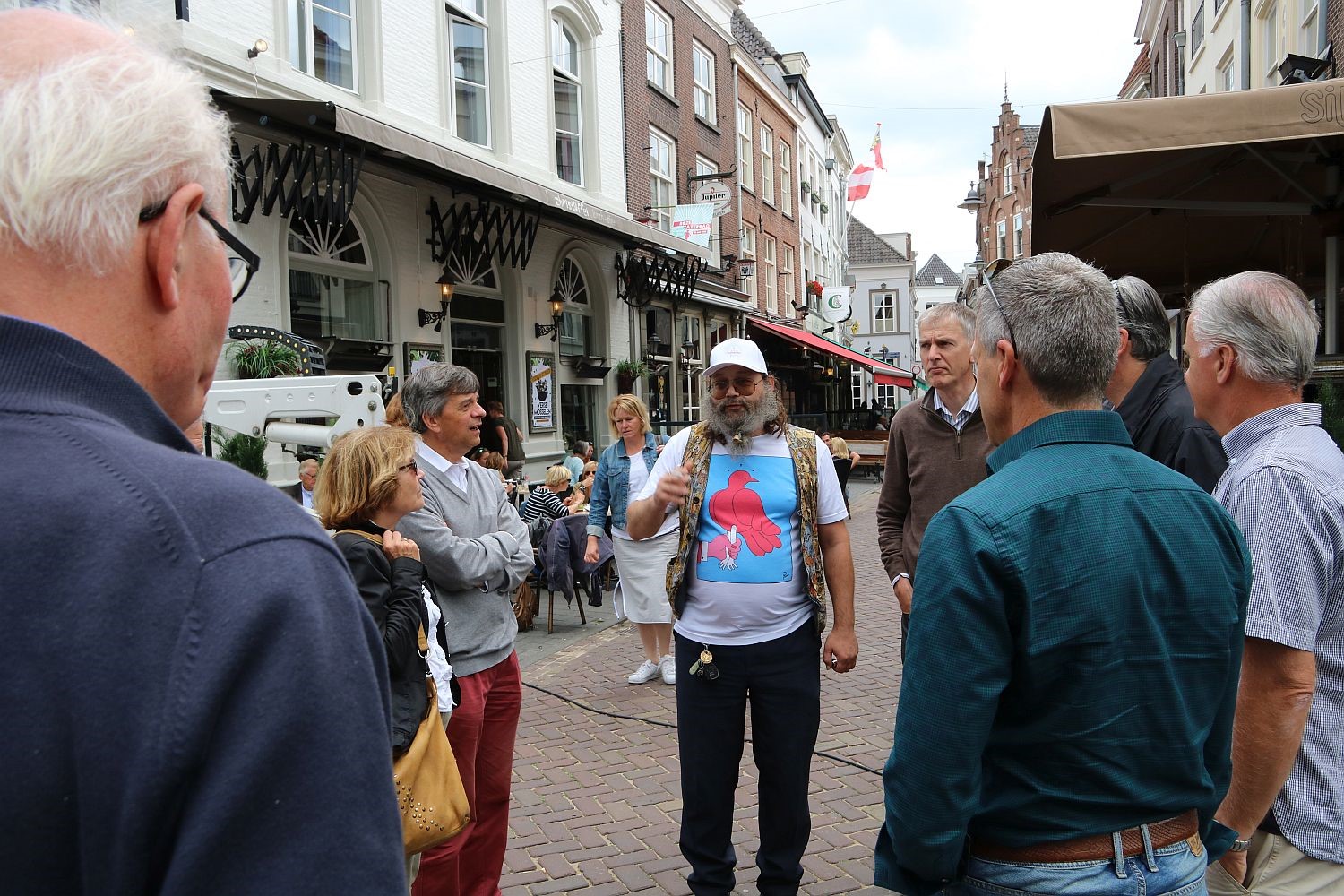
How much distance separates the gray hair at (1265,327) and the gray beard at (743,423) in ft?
4.91

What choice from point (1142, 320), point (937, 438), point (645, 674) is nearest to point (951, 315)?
point (937, 438)

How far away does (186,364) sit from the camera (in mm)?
892

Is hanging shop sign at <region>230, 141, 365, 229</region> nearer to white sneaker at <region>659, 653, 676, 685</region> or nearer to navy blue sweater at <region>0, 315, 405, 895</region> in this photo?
white sneaker at <region>659, 653, 676, 685</region>

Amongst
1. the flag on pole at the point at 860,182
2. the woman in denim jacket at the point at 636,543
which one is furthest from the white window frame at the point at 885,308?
the woman in denim jacket at the point at 636,543

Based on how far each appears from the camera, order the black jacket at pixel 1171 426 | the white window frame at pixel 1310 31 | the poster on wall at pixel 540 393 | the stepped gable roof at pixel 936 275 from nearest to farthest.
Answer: the black jacket at pixel 1171 426
the white window frame at pixel 1310 31
the poster on wall at pixel 540 393
the stepped gable roof at pixel 936 275

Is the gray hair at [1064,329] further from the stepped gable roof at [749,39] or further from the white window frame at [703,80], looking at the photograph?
the stepped gable roof at [749,39]

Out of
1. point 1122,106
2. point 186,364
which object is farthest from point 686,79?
point 186,364

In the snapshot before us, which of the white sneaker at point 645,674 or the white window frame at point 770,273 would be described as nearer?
the white sneaker at point 645,674

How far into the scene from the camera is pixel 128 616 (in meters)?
0.69

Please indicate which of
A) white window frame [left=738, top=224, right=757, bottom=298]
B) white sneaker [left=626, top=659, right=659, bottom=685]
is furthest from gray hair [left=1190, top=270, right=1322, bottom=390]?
white window frame [left=738, top=224, right=757, bottom=298]

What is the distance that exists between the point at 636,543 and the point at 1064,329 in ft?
15.7

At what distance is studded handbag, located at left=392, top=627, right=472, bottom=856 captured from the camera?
2.28 meters

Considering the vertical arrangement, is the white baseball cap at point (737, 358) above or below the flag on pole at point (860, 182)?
below

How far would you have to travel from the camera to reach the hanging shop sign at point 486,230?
11305 millimetres
